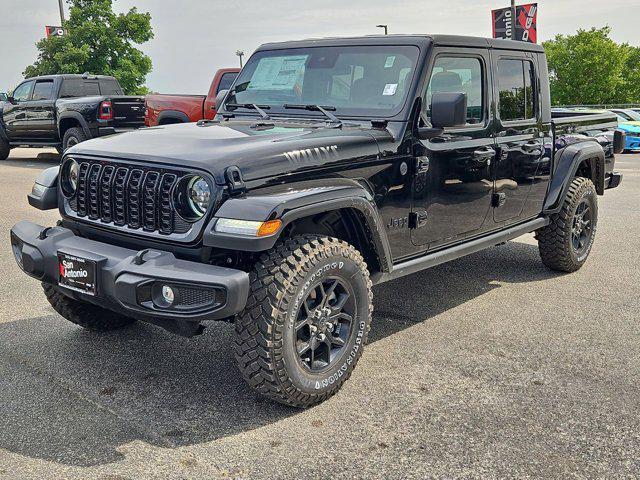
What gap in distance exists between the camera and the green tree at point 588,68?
47.3 m

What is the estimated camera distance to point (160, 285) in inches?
121

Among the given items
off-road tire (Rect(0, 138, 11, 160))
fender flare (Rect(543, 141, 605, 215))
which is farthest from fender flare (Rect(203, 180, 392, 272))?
off-road tire (Rect(0, 138, 11, 160))

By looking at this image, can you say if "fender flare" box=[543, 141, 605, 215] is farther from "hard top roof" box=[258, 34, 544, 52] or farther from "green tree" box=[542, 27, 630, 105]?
"green tree" box=[542, 27, 630, 105]

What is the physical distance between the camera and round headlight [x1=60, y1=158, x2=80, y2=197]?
3.97 metres

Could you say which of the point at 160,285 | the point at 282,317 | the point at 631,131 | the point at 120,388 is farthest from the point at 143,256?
the point at 631,131

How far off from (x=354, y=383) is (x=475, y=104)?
2196 mm

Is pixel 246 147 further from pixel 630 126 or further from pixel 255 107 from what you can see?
pixel 630 126

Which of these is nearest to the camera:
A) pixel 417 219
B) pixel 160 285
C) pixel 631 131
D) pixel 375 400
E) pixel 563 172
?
pixel 160 285

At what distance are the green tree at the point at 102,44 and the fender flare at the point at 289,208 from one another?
37.6 metres

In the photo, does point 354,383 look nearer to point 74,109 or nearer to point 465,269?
point 465,269

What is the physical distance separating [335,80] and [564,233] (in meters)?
2.62

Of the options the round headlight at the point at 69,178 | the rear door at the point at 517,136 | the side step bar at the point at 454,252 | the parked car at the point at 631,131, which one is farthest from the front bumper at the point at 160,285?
the parked car at the point at 631,131

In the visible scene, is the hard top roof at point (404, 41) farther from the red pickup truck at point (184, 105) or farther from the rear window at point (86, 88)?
the rear window at point (86, 88)

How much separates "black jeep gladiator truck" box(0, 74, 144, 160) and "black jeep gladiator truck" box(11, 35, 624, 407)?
930 centimetres
